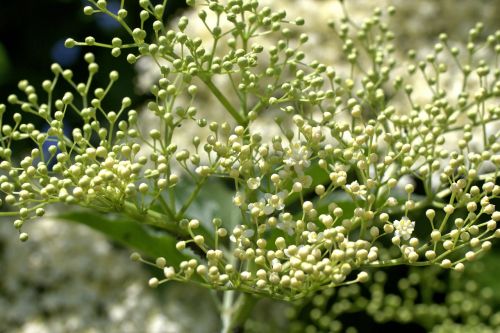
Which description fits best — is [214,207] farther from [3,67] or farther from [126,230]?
[3,67]

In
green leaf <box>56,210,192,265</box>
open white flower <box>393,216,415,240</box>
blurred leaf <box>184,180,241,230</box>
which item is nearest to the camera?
open white flower <box>393,216,415,240</box>

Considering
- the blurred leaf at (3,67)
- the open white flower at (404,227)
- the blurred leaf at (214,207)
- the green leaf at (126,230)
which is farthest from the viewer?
the blurred leaf at (3,67)

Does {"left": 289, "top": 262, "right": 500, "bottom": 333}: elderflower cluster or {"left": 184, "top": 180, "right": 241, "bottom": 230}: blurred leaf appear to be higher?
{"left": 184, "top": 180, "right": 241, "bottom": 230}: blurred leaf

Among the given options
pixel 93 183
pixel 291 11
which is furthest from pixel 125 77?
pixel 93 183

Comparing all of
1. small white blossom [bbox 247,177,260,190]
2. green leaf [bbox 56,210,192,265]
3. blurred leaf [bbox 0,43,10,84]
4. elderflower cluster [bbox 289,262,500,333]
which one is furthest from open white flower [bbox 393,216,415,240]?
blurred leaf [bbox 0,43,10,84]

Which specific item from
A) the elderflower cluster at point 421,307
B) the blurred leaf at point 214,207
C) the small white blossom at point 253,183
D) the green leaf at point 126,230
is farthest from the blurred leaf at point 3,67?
the small white blossom at point 253,183

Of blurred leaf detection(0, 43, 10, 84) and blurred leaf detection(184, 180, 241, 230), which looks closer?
blurred leaf detection(184, 180, 241, 230)

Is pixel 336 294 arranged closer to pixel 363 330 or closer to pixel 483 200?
pixel 363 330

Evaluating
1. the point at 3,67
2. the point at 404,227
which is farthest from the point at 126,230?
the point at 3,67

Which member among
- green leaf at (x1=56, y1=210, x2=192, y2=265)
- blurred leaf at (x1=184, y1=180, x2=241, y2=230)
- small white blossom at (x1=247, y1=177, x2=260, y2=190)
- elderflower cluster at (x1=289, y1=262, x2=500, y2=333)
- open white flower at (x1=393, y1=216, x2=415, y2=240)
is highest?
small white blossom at (x1=247, y1=177, x2=260, y2=190)

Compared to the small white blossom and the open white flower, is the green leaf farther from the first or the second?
the open white flower

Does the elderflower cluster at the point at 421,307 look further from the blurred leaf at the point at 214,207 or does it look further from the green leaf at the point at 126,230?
the green leaf at the point at 126,230
